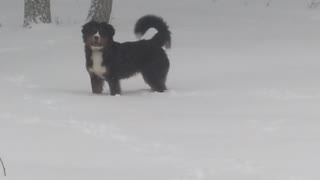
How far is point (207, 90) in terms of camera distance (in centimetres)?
830

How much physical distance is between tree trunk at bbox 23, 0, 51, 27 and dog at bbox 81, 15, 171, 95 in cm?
562

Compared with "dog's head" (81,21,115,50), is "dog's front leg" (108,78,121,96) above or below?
below

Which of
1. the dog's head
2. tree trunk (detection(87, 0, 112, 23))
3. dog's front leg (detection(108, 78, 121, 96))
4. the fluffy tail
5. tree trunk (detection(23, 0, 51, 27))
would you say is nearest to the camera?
the dog's head

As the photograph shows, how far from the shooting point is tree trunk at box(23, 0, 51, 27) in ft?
45.6

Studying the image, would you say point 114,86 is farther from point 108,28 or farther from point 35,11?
point 35,11

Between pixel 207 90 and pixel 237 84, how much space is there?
1.91 ft

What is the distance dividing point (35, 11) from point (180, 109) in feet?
25.8

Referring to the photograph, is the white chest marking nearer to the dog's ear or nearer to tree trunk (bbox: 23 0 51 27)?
the dog's ear

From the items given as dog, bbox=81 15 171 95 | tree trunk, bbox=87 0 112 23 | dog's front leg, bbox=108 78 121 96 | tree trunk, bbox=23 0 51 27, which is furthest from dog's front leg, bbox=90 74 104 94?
tree trunk, bbox=23 0 51 27

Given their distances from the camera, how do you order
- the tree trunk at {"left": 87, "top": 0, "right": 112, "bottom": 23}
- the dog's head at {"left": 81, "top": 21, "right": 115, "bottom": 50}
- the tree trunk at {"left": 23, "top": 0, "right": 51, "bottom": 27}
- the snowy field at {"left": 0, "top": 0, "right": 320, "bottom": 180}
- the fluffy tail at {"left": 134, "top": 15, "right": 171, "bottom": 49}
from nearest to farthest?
the snowy field at {"left": 0, "top": 0, "right": 320, "bottom": 180}
the dog's head at {"left": 81, "top": 21, "right": 115, "bottom": 50}
the fluffy tail at {"left": 134, "top": 15, "right": 171, "bottom": 49}
the tree trunk at {"left": 87, "top": 0, "right": 112, "bottom": 23}
the tree trunk at {"left": 23, "top": 0, "right": 51, "bottom": 27}

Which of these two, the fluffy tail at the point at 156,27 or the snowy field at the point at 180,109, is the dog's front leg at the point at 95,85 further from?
the fluffy tail at the point at 156,27

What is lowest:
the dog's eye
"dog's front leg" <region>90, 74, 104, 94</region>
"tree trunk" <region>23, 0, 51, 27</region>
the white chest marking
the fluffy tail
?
"tree trunk" <region>23, 0, 51, 27</region>

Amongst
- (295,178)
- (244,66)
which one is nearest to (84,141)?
(295,178)

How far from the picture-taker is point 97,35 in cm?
815
